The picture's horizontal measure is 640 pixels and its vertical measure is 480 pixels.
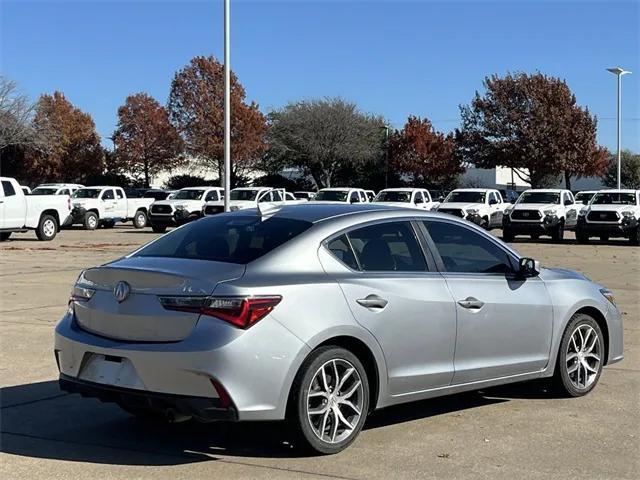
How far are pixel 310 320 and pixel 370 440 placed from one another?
1109 millimetres

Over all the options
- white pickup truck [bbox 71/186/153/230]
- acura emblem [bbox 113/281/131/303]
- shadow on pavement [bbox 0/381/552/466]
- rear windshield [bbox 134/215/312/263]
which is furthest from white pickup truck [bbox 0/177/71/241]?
acura emblem [bbox 113/281/131/303]

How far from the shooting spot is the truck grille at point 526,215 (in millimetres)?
29031

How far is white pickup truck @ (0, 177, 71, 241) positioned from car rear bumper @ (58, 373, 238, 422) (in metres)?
21.1

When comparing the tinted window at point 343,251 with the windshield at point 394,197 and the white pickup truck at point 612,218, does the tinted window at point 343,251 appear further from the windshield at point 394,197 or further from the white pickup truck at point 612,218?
the windshield at point 394,197

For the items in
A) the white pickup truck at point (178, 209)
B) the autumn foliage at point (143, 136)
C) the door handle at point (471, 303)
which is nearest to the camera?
the door handle at point (471, 303)

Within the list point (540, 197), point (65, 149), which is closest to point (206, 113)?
point (65, 149)

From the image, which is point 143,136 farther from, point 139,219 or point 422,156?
point 139,219

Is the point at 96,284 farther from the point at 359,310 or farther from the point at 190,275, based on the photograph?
the point at 359,310

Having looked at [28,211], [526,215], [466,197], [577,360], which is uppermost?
[466,197]

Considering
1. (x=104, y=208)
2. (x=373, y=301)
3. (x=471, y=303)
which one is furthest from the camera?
(x=104, y=208)

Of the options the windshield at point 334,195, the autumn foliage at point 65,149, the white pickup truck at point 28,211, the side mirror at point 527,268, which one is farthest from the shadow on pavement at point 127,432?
the autumn foliage at point 65,149

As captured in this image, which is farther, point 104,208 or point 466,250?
point 104,208

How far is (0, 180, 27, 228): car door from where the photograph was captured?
25.0 m

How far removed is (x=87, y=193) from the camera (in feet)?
123
